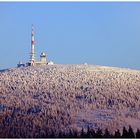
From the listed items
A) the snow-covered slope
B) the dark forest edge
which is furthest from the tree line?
the snow-covered slope

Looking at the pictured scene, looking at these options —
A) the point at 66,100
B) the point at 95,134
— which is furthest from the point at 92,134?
the point at 66,100

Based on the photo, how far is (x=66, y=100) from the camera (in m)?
20.8

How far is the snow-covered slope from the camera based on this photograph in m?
18.0

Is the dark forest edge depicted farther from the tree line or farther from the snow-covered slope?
the snow-covered slope

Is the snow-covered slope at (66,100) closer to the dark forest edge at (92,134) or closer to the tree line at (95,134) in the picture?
the dark forest edge at (92,134)

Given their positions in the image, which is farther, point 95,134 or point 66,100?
point 66,100

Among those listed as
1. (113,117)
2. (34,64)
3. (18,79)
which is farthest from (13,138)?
(34,64)

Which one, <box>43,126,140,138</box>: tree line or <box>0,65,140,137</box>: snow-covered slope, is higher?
<box>0,65,140,137</box>: snow-covered slope

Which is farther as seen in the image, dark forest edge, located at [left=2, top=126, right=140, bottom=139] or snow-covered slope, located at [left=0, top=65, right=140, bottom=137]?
snow-covered slope, located at [left=0, top=65, right=140, bottom=137]

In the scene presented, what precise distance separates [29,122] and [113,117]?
10.8 feet

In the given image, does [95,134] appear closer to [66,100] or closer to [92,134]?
[92,134]

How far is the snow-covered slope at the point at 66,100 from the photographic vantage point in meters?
18.0

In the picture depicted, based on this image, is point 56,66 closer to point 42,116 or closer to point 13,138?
point 42,116

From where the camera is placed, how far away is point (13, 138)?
54.1 ft
